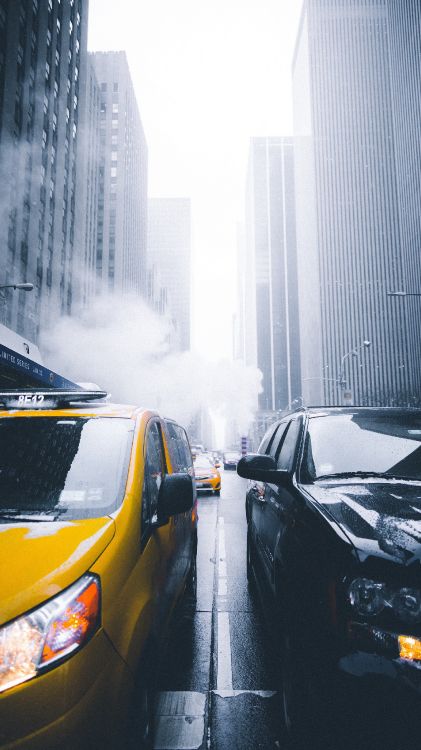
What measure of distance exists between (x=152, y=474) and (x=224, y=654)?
1891mm

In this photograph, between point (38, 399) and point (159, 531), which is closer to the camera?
point (159, 531)

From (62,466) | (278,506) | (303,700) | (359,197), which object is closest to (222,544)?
(278,506)

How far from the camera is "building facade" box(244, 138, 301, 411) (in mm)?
143750

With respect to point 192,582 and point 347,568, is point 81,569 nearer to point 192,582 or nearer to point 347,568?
point 347,568

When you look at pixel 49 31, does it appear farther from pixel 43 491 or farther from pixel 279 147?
pixel 279 147

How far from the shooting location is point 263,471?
2.94 metres

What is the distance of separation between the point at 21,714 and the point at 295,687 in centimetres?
140

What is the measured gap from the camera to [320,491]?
2.47m

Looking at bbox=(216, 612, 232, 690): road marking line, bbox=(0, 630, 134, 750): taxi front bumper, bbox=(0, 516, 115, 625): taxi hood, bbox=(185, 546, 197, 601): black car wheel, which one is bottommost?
bbox=(216, 612, 232, 690): road marking line

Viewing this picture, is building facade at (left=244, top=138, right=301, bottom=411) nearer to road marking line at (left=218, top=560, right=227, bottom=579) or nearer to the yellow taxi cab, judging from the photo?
road marking line at (left=218, top=560, right=227, bottom=579)

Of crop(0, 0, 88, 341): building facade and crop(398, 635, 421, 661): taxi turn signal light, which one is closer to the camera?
crop(398, 635, 421, 661): taxi turn signal light

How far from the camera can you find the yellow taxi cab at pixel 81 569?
1361mm

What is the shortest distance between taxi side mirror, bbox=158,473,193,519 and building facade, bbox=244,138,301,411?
455 ft

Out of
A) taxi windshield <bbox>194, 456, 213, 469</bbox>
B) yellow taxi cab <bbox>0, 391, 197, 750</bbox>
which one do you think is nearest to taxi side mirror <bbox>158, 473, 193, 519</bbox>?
yellow taxi cab <bbox>0, 391, 197, 750</bbox>
